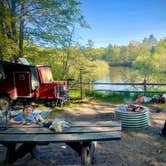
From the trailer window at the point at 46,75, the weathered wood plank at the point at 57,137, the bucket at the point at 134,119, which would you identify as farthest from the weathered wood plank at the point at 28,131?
the trailer window at the point at 46,75

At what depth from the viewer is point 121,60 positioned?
55688 millimetres

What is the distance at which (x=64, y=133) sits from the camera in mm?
3979

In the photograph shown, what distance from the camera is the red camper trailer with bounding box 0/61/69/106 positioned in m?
10.1

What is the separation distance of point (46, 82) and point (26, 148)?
6.55 meters

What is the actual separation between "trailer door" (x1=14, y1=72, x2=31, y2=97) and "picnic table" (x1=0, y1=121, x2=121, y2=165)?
19.4ft

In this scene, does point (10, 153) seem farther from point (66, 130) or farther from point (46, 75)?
point (46, 75)

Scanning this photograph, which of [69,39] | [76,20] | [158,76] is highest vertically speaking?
[76,20]

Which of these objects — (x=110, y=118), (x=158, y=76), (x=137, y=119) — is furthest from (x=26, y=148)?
(x=158, y=76)

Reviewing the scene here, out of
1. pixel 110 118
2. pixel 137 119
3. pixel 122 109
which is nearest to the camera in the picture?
pixel 137 119

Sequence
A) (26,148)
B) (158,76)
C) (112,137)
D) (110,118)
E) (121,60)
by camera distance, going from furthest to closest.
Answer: (121,60)
(158,76)
(110,118)
(26,148)
(112,137)

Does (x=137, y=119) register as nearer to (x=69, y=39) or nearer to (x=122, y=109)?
(x=122, y=109)

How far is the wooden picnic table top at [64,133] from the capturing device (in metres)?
3.75

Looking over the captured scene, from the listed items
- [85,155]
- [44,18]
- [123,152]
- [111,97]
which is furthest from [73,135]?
[44,18]

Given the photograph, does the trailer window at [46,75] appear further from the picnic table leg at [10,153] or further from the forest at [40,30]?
the picnic table leg at [10,153]
